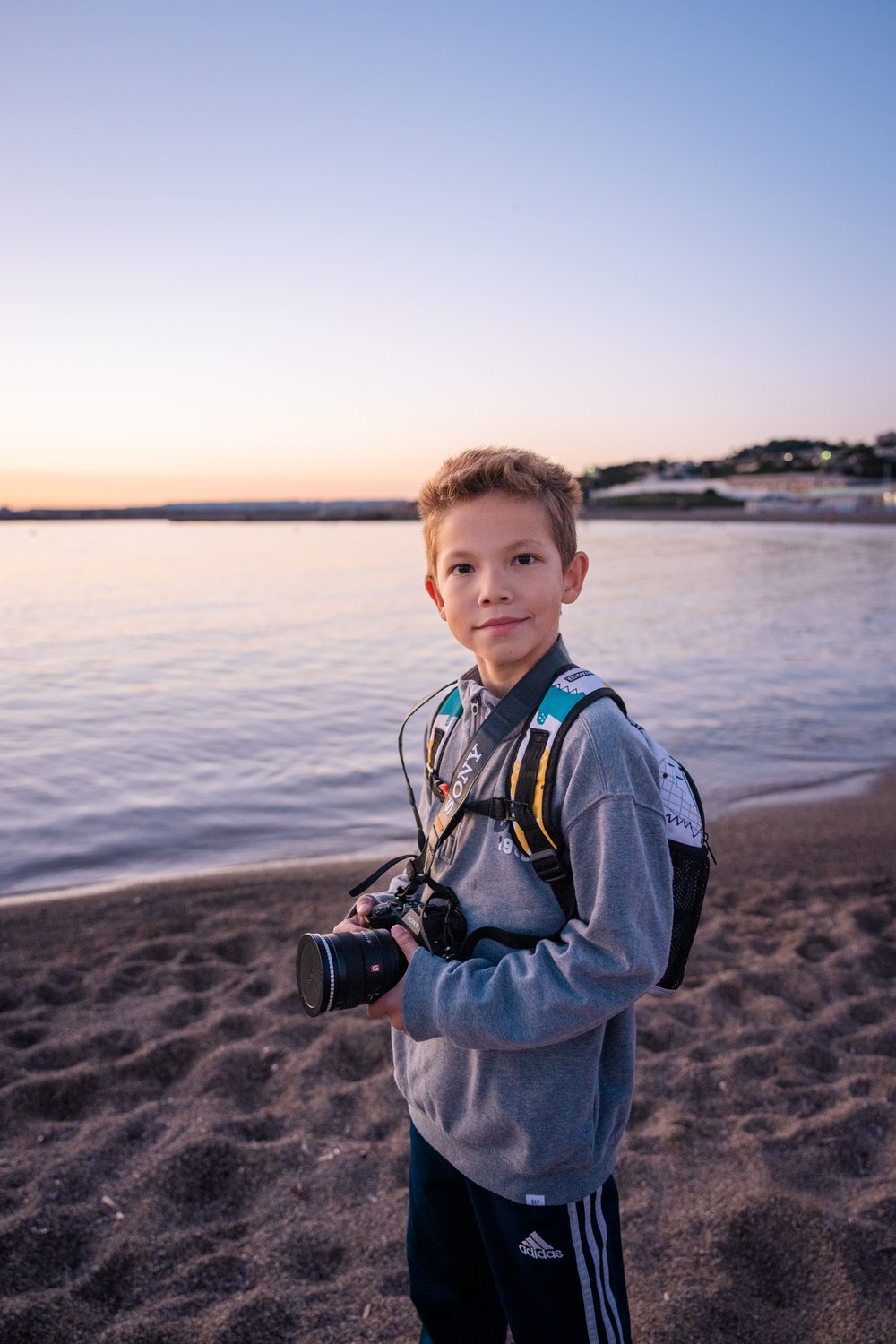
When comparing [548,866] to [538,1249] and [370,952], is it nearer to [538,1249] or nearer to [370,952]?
[370,952]

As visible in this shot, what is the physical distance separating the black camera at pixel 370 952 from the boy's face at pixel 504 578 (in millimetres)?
498

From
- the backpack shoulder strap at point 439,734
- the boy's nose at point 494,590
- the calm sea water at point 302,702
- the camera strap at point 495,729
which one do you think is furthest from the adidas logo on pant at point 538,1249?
the calm sea water at point 302,702

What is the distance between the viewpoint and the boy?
4.75 feet

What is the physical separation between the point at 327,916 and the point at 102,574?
32757mm

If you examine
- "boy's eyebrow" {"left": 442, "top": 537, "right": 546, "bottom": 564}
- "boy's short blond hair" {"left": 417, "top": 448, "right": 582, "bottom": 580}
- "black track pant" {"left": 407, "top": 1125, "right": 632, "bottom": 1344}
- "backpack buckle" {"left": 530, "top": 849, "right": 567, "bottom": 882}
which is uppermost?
"boy's short blond hair" {"left": 417, "top": 448, "right": 582, "bottom": 580}

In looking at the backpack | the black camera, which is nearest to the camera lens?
the black camera

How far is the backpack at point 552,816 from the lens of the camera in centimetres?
152

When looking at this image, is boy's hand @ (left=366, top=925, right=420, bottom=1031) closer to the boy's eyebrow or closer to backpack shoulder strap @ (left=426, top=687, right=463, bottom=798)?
backpack shoulder strap @ (left=426, top=687, right=463, bottom=798)

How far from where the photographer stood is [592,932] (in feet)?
4.66

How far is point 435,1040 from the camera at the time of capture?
A: 1780mm

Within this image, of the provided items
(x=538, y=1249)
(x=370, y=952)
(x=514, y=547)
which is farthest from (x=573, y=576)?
(x=538, y=1249)

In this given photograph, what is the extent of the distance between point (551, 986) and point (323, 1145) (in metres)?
1.98

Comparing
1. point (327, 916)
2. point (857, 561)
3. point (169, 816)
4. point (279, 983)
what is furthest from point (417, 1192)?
point (857, 561)

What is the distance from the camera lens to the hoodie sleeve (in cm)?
9
